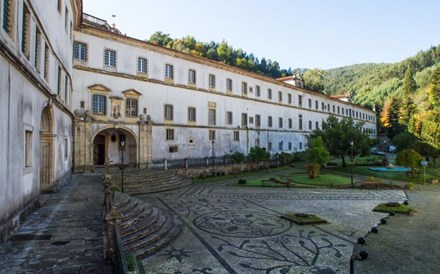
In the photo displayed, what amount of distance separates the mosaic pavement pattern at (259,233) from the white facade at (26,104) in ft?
13.1

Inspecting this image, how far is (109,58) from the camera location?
2423 centimetres

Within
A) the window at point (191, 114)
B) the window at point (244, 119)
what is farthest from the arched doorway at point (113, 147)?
the window at point (244, 119)

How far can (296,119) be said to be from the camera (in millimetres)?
47031

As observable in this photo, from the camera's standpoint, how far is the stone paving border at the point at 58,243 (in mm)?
5656

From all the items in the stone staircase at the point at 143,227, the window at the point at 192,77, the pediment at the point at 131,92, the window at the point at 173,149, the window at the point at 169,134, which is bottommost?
the stone staircase at the point at 143,227

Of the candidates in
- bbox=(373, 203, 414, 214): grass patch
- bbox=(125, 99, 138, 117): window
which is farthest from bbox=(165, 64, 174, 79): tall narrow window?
bbox=(373, 203, 414, 214): grass patch

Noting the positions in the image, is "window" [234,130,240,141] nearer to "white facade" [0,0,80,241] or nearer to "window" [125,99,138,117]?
"window" [125,99,138,117]

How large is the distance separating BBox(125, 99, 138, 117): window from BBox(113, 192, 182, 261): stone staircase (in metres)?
13.6

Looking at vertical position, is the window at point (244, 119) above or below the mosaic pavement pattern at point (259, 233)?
above

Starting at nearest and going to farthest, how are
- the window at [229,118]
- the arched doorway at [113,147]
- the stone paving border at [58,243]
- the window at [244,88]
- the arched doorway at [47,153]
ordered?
the stone paving border at [58,243] → the arched doorway at [47,153] → the arched doorway at [113,147] → the window at [229,118] → the window at [244,88]

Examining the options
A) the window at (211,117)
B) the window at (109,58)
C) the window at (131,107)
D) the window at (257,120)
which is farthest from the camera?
the window at (257,120)

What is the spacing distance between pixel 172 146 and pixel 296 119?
2509 cm

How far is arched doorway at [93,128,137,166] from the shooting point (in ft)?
84.0

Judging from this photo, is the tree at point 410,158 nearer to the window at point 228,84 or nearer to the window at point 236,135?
the window at point 236,135
